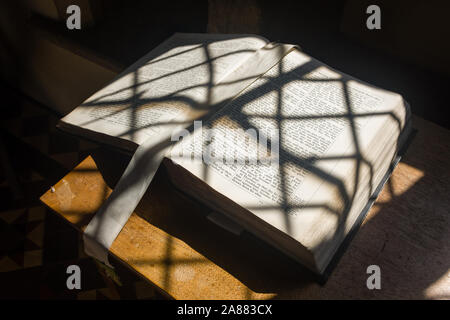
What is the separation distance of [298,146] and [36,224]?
1353mm

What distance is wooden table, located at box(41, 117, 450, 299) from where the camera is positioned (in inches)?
25.8

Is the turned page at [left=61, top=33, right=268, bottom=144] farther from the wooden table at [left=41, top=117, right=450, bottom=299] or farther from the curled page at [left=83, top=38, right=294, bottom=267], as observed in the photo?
the wooden table at [left=41, top=117, right=450, bottom=299]

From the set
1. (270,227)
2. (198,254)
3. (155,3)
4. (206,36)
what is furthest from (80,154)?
(270,227)

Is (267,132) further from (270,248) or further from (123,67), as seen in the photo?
(123,67)

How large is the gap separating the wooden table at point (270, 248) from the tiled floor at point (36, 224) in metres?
0.49

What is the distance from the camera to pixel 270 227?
0.60 meters

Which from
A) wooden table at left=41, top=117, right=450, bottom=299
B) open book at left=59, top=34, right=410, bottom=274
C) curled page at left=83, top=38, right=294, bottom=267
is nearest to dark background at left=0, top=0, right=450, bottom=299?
wooden table at left=41, top=117, right=450, bottom=299

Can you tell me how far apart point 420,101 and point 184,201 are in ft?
2.11

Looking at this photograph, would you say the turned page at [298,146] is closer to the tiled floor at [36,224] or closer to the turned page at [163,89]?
the turned page at [163,89]

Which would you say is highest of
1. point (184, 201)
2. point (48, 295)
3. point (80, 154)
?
point (184, 201)

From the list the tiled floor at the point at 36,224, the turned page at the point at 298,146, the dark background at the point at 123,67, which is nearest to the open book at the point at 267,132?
the turned page at the point at 298,146

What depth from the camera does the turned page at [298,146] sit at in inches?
23.7
